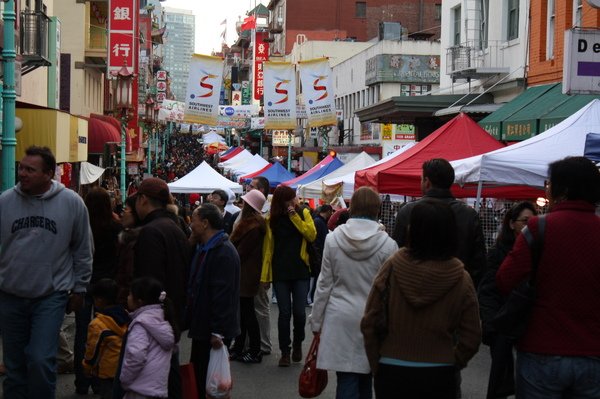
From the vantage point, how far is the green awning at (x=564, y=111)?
17578mm

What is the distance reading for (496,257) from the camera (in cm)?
683

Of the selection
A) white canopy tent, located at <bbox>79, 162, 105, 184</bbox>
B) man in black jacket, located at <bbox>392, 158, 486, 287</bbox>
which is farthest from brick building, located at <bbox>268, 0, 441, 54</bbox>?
man in black jacket, located at <bbox>392, 158, 486, 287</bbox>

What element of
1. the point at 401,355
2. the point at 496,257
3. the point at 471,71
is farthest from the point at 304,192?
the point at 401,355

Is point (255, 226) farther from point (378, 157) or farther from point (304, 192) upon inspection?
point (378, 157)

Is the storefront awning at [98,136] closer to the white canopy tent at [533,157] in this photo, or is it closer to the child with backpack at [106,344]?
the white canopy tent at [533,157]

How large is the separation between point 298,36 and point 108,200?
6808 centimetres

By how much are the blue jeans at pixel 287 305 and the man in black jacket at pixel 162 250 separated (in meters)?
2.75

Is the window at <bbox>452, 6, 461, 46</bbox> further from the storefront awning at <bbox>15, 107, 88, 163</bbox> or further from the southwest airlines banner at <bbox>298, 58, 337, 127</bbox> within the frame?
the storefront awning at <bbox>15, 107, 88, 163</bbox>

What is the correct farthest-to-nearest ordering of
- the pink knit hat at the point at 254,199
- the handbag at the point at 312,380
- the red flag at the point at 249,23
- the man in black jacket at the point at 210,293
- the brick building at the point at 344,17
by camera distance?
1. the red flag at the point at 249,23
2. the brick building at the point at 344,17
3. the pink knit hat at the point at 254,199
4. the man in black jacket at the point at 210,293
5. the handbag at the point at 312,380

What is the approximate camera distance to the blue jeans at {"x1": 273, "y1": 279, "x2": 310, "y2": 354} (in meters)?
9.99

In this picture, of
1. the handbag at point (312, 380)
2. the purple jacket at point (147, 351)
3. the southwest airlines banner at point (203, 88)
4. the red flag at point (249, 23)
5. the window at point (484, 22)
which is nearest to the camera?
the purple jacket at point (147, 351)

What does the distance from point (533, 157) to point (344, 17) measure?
222ft

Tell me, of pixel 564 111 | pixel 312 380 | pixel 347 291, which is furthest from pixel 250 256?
pixel 564 111

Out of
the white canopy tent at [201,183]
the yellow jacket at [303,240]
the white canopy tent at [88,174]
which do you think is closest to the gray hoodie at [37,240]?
the yellow jacket at [303,240]
